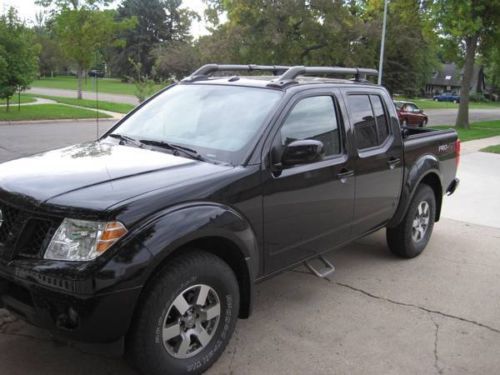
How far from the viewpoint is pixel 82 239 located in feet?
8.84

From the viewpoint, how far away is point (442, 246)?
20.6 feet

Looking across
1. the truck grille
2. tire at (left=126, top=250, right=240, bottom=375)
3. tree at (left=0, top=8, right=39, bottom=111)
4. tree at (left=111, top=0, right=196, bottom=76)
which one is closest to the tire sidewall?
tire at (left=126, top=250, right=240, bottom=375)

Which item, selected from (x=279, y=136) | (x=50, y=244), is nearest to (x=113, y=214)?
(x=50, y=244)

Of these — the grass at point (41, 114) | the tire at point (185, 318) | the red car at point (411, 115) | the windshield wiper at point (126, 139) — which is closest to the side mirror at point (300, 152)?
the tire at point (185, 318)

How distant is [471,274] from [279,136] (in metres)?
2.90

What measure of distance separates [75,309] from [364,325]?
233 cm

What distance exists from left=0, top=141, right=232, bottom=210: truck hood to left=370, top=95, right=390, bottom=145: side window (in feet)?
6.74

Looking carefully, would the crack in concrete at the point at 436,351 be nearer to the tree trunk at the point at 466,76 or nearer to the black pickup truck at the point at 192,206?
the black pickup truck at the point at 192,206

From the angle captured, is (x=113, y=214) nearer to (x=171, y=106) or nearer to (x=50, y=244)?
(x=50, y=244)

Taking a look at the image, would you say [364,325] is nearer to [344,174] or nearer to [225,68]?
[344,174]

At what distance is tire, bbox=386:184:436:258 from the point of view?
5.46 m

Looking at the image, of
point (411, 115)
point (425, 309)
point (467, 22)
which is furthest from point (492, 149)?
point (425, 309)

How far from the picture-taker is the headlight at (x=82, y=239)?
8.75 feet

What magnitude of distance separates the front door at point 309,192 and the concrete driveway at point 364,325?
0.54 m
